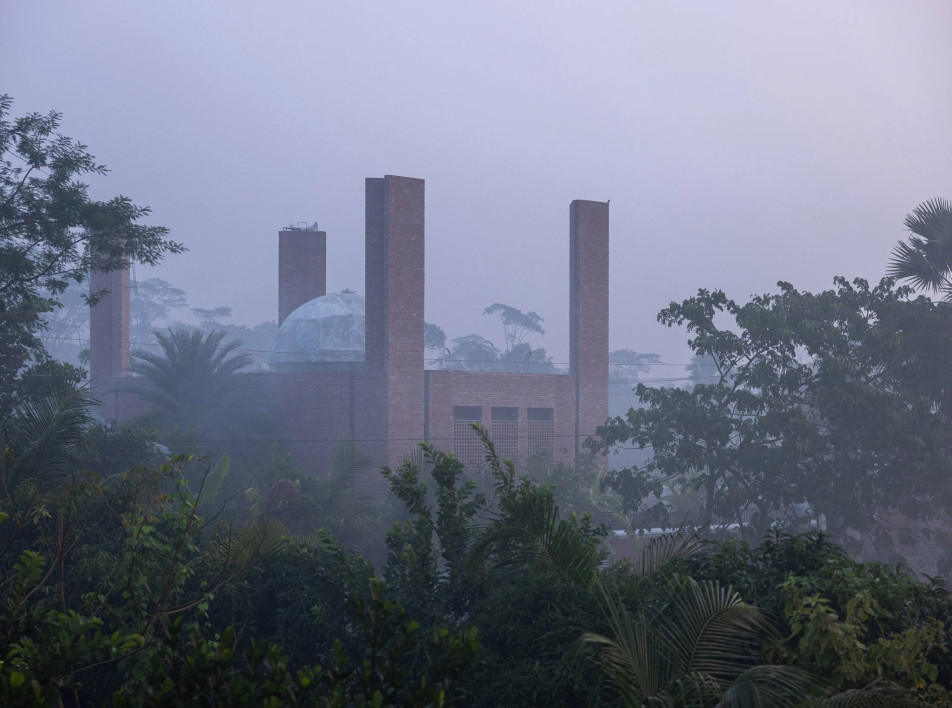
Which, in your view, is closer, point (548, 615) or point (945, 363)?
point (548, 615)

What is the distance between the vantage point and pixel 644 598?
6.20 m

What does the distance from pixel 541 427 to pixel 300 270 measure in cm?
1365

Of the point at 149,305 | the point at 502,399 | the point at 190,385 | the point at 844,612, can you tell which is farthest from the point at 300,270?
the point at 149,305

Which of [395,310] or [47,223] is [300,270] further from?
[47,223]

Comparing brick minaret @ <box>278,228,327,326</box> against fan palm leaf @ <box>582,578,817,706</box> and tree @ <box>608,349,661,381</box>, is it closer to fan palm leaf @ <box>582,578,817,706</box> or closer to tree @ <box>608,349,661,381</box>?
fan palm leaf @ <box>582,578,817,706</box>

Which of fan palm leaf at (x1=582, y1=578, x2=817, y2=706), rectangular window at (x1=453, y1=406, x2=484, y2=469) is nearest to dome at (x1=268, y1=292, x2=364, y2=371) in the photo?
rectangular window at (x1=453, y1=406, x2=484, y2=469)

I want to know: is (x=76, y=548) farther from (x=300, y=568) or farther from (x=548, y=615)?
(x=548, y=615)

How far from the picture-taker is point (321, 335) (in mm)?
33312

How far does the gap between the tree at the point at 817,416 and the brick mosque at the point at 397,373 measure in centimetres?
993

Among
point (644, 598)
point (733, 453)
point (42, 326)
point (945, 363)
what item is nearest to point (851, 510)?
point (733, 453)

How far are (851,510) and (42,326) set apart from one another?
1699 cm

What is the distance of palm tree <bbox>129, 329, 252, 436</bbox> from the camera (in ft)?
94.5

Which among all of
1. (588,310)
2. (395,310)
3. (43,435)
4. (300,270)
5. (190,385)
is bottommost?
(43,435)

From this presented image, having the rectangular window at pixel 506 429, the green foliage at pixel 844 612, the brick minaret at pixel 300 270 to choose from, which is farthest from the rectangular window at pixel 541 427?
the green foliage at pixel 844 612
